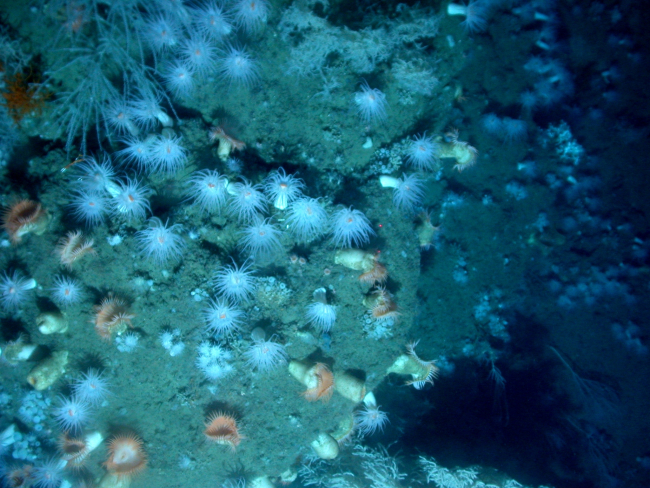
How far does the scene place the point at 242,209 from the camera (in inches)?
149

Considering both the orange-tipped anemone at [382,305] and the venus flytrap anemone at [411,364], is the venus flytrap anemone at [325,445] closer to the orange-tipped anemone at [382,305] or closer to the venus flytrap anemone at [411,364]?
the venus flytrap anemone at [411,364]

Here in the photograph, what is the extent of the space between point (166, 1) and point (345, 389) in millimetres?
4984

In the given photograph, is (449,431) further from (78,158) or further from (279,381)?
(78,158)

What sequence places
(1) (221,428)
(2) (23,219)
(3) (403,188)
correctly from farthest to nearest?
(3) (403,188) < (1) (221,428) < (2) (23,219)

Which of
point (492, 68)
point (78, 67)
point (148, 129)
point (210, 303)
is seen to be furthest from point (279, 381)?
point (492, 68)

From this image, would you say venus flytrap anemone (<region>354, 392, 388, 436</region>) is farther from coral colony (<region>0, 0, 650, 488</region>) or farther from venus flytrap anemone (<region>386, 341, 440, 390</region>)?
venus flytrap anemone (<region>386, 341, 440, 390</region>)

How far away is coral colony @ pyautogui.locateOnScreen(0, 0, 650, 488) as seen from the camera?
12.3 feet

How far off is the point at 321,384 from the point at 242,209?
2241 mm

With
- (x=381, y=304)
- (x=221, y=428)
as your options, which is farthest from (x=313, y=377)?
(x=221, y=428)

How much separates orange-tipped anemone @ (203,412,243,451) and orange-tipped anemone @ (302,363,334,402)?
94cm

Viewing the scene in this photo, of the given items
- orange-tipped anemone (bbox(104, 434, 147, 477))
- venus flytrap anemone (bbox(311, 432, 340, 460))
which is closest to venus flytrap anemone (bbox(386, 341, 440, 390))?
venus flytrap anemone (bbox(311, 432, 340, 460))

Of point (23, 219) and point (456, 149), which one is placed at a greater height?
point (456, 149)

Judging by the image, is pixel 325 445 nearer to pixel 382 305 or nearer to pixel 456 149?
pixel 382 305

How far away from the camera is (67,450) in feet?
13.4
